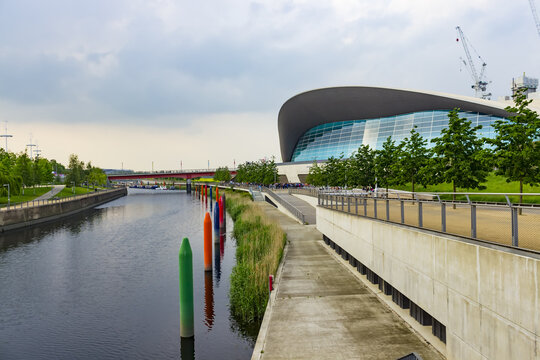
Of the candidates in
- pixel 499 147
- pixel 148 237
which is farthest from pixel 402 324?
pixel 148 237

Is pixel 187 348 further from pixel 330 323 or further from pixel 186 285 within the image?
pixel 330 323

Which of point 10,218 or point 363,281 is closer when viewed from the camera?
point 363,281

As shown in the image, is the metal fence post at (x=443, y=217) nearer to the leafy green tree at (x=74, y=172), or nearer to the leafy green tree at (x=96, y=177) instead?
the leafy green tree at (x=74, y=172)

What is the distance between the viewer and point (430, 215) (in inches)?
464

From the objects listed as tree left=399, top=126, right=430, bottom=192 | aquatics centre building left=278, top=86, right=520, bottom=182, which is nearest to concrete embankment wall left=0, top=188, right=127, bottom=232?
tree left=399, top=126, right=430, bottom=192

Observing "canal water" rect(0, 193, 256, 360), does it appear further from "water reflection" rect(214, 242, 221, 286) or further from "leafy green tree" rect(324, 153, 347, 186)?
"leafy green tree" rect(324, 153, 347, 186)

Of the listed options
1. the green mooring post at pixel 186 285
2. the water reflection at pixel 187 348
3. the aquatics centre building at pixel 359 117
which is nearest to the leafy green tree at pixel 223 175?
the aquatics centre building at pixel 359 117

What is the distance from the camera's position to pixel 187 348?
14.9 meters

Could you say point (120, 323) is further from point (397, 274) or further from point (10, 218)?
point (10, 218)

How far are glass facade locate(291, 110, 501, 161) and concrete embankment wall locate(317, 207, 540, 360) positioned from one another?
64226 mm

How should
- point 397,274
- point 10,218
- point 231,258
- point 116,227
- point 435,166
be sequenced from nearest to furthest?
point 397,274, point 435,166, point 231,258, point 10,218, point 116,227

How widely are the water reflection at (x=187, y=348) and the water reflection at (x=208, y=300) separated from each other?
1.39m

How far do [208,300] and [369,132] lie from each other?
83490 millimetres

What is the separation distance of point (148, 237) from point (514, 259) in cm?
3770
